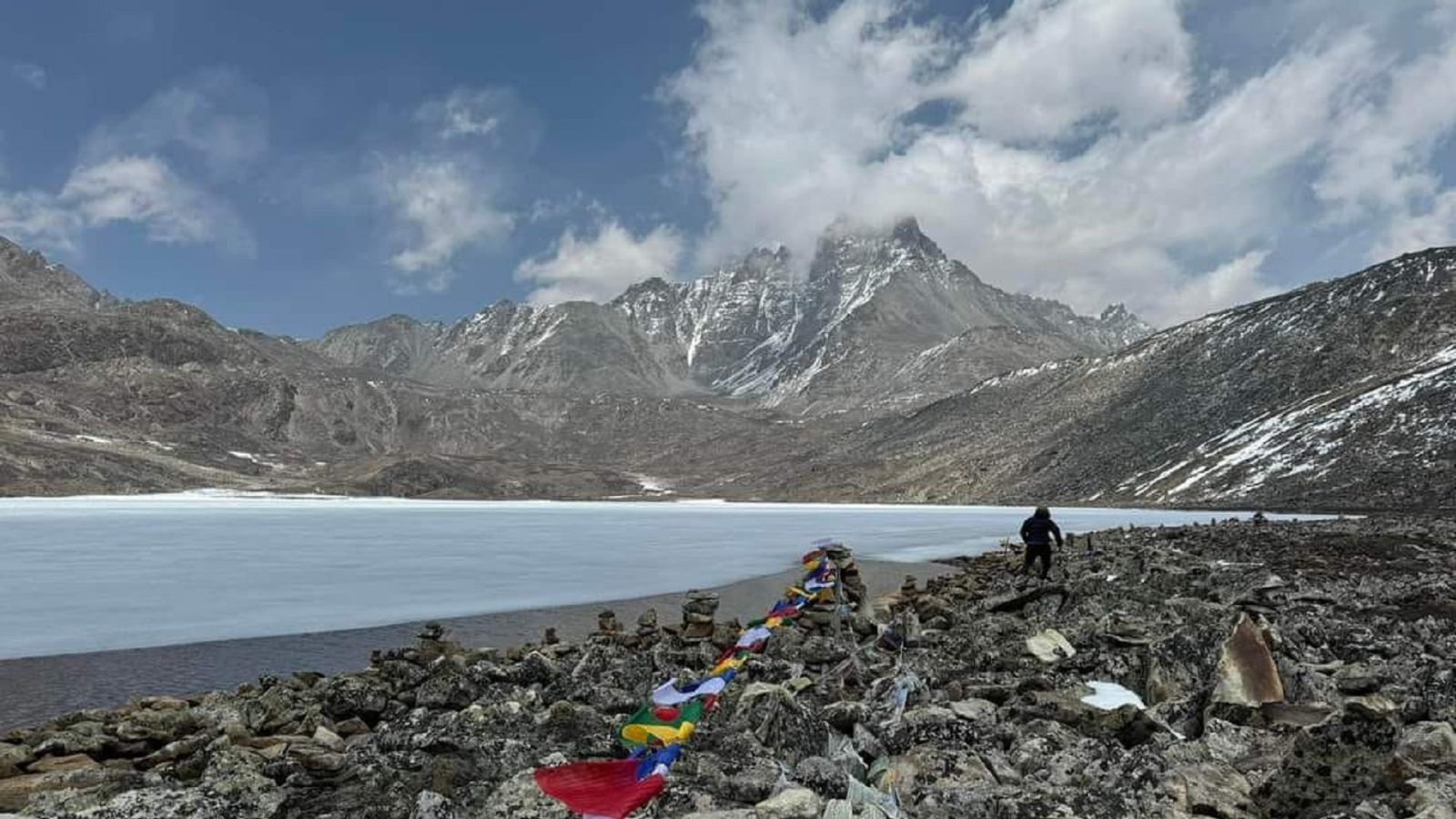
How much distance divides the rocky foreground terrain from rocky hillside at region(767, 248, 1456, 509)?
81.5 meters

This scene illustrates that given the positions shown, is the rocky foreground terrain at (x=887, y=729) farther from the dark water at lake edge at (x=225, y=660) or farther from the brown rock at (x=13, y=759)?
the dark water at lake edge at (x=225, y=660)

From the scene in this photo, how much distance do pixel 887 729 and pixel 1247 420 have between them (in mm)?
127724

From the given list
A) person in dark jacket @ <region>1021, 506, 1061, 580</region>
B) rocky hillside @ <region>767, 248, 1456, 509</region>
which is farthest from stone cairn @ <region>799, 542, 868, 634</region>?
rocky hillside @ <region>767, 248, 1456, 509</region>

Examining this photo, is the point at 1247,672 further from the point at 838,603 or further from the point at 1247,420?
the point at 1247,420

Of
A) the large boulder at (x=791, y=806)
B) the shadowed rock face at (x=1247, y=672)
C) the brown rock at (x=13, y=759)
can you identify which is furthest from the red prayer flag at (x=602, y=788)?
the brown rock at (x=13, y=759)

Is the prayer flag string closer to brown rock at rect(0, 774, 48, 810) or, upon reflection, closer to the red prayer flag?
the red prayer flag

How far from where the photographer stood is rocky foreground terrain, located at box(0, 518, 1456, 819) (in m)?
6.29

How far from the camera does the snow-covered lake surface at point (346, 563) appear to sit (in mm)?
25234

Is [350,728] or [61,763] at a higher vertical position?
[61,763]

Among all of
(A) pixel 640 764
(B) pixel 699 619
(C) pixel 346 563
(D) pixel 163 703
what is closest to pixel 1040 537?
(B) pixel 699 619

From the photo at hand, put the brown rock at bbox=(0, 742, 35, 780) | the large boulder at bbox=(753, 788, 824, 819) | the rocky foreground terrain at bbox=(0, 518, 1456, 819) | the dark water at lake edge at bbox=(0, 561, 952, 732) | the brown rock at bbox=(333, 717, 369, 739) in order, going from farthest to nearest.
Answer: the dark water at lake edge at bbox=(0, 561, 952, 732)
the brown rock at bbox=(333, 717, 369, 739)
the brown rock at bbox=(0, 742, 35, 780)
the rocky foreground terrain at bbox=(0, 518, 1456, 819)
the large boulder at bbox=(753, 788, 824, 819)

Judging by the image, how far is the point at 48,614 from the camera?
25.2 metres

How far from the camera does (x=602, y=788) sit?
7.09m

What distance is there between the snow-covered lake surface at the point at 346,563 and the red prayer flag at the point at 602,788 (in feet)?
62.2
